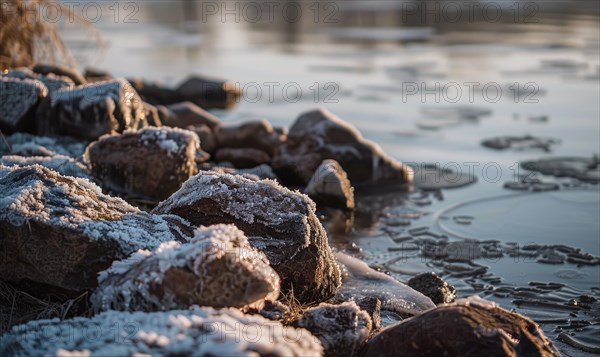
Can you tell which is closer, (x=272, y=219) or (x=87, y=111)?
(x=272, y=219)

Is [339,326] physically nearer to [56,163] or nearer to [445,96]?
[56,163]

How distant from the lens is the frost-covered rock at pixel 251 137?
780 centimetres

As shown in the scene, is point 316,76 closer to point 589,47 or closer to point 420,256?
point 589,47

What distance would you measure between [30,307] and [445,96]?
780cm

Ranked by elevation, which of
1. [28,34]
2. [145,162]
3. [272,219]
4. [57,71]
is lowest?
[145,162]

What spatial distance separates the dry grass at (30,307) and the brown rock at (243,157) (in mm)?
4033

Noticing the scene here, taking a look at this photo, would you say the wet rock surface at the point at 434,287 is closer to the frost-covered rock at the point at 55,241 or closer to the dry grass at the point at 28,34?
the frost-covered rock at the point at 55,241

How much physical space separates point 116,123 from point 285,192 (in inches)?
117

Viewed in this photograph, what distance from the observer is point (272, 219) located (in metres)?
4.04

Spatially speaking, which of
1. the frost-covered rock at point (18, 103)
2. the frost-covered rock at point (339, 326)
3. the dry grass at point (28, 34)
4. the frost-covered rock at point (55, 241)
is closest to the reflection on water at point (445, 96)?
the frost-covered rock at point (339, 326)

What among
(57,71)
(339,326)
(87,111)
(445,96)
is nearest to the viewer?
(339,326)

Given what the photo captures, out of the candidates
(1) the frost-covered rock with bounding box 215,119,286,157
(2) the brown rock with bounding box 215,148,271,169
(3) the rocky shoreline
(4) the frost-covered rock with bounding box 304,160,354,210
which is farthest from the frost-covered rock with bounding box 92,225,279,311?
(1) the frost-covered rock with bounding box 215,119,286,157

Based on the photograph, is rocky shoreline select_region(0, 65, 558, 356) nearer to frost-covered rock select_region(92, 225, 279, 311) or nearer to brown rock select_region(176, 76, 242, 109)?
frost-covered rock select_region(92, 225, 279, 311)

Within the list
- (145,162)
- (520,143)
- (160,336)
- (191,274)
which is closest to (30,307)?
(191,274)
